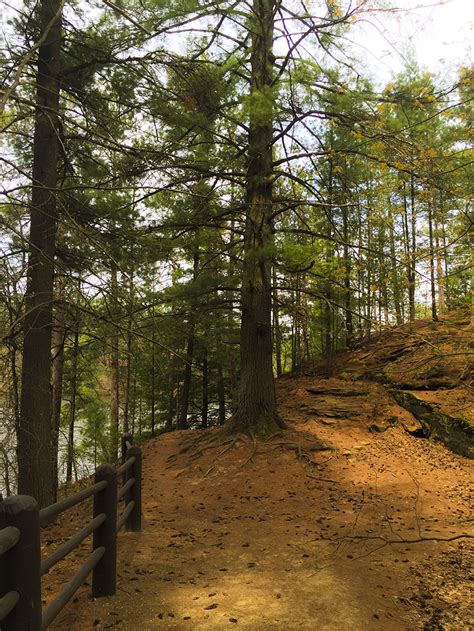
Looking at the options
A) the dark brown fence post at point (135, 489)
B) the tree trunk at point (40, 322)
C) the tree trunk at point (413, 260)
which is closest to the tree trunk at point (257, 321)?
the tree trunk at point (413, 260)

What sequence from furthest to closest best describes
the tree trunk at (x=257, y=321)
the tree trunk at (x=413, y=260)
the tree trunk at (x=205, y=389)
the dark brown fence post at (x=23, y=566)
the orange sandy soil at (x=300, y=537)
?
the tree trunk at (x=205, y=389)
the tree trunk at (x=257, y=321)
the tree trunk at (x=413, y=260)
the orange sandy soil at (x=300, y=537)
the dark brown fence post at (x=23, y=566)

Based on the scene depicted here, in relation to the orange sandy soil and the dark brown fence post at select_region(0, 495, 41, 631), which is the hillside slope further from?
the dark brown fence post at select_region(0, 495, 41, 631)

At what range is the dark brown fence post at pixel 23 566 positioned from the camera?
202cm

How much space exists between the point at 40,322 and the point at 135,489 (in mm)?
3167

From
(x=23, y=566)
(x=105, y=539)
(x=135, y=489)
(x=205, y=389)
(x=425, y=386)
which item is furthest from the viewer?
(x=205, y=389)

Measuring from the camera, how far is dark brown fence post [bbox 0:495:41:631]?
202 centimetres

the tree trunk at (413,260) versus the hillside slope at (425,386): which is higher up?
the tree trunk at (413,260)

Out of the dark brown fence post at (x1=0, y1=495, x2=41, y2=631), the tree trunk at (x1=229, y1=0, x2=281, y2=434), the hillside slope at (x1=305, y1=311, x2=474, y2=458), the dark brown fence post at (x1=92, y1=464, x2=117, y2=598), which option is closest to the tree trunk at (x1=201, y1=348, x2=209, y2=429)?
the hillside slope at (x1=305, y1=311, x2=474, y2=458)

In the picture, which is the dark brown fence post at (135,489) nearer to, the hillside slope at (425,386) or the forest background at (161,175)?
the forest background at (161,175)

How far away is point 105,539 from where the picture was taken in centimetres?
346

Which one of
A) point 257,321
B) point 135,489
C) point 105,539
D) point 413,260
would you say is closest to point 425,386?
point 257,321

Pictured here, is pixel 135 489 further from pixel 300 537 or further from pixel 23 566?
pixel 23 566

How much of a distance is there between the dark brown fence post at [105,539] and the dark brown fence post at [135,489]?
1.49 metres

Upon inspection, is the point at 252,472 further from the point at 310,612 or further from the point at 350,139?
the point at 350,139
